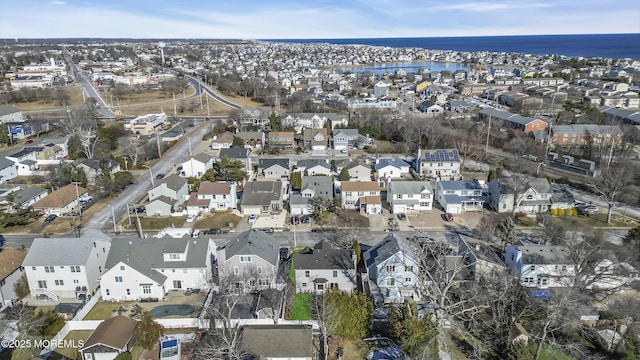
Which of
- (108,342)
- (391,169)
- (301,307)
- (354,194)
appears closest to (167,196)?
(354,194)

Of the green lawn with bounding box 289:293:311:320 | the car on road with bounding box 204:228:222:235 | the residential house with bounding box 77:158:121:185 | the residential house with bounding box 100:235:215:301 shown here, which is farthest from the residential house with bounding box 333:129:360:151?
the green lawn with bounding box 289:293:311:320

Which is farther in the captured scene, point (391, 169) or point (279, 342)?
point (391, 169)

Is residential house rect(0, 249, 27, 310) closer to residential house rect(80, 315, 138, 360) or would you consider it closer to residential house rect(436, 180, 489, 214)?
residential house rect(80, 315, 138, 360)

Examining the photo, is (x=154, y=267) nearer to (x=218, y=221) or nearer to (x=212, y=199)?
(x=218, y=221)

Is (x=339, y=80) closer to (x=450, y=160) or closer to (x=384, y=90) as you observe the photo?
(x=384, y=90)

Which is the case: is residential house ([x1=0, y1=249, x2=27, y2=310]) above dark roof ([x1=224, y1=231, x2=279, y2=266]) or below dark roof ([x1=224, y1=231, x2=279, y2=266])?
below

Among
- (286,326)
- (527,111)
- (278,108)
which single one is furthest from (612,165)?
(278,108)
